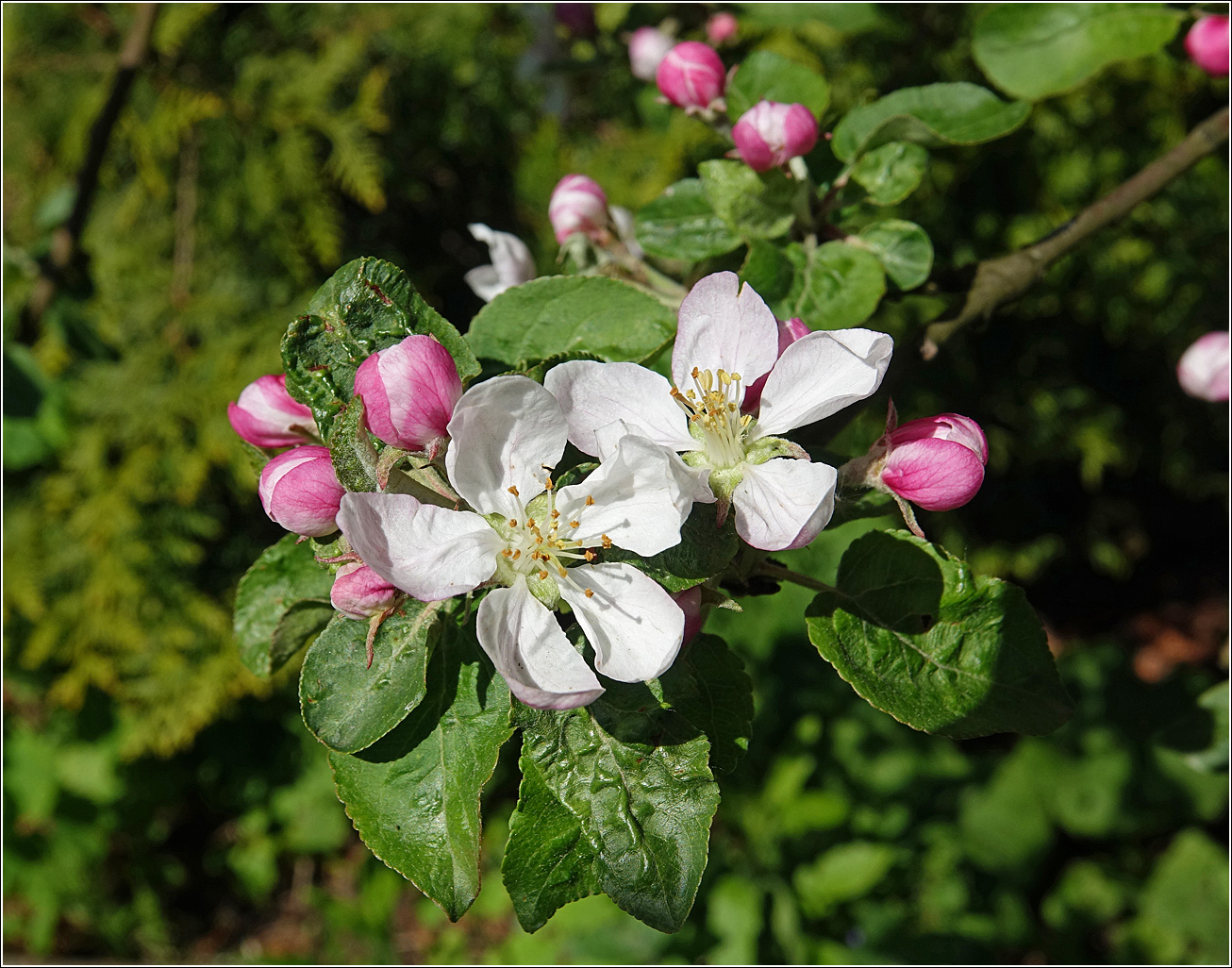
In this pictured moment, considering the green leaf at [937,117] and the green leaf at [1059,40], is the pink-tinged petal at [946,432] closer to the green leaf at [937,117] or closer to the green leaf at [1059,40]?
the green leaf at [937,117]

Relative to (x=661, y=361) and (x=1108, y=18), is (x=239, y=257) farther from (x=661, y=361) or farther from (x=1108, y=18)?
(x=1108, y=18)

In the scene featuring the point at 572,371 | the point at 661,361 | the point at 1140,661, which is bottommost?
the point at 1140,661

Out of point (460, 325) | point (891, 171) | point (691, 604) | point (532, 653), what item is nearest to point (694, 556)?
point (691, 604)

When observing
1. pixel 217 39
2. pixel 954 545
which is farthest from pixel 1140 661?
pixel 217 39

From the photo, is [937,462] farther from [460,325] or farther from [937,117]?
[460,325]

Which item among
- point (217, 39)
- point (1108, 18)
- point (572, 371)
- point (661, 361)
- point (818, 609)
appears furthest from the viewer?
point (217, 39)

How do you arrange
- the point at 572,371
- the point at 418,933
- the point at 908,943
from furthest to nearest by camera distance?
the point at 418,933 → the point at 908,943 → the point at 572,371

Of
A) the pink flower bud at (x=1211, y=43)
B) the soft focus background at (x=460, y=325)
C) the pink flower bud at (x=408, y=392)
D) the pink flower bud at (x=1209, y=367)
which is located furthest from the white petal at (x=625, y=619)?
the soft focus background at (x=460, y=325)
